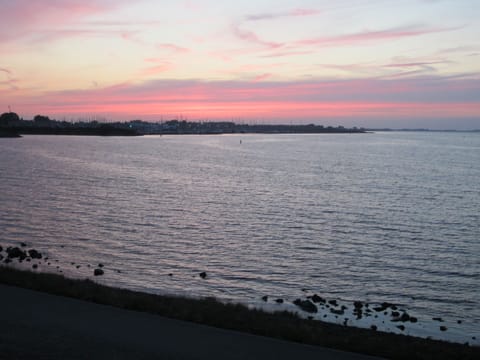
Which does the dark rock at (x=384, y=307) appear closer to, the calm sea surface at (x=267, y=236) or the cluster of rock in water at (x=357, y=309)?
the cluster of rock in water at (x=357, y=309)

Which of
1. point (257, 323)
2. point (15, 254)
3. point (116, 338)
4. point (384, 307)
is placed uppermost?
point (116, 338)

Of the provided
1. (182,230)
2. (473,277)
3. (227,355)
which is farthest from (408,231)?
(227,355)

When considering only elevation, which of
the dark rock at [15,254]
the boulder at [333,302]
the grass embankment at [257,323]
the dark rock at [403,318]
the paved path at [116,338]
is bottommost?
the boulder at [333,302]

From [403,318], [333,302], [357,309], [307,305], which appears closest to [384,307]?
[357,309]

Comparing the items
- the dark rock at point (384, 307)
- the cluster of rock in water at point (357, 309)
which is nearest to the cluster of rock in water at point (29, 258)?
the cluster of rock in water at point (357, 309)

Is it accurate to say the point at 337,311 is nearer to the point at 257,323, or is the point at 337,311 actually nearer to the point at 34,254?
the point at 257,323

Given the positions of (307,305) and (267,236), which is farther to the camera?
(267,236)

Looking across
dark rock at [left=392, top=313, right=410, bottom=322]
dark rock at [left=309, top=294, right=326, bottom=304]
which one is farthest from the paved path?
dark rock at [left=309, top=294, right=326, bottom=304]

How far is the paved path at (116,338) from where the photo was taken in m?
7.86

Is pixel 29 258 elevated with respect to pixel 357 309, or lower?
elevated

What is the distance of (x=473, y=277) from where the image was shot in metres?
22.8

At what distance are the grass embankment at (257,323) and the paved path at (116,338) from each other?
3.15 feet

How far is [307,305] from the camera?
58.2ft

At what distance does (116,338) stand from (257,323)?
3.21m
